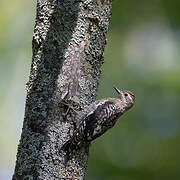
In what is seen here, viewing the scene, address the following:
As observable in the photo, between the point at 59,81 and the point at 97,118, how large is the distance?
102cm

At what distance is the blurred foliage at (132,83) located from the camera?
10.5 meters

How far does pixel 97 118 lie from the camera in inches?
241

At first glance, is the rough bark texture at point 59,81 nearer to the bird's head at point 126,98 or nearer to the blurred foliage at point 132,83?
the bird's head at point 126,98

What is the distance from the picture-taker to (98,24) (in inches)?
214

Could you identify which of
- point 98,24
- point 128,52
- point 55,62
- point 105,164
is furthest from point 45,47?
point 128,52

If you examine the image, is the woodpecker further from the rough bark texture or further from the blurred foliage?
the blurred foliage

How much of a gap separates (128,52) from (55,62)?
6.46 m

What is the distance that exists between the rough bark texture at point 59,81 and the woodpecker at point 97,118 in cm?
8

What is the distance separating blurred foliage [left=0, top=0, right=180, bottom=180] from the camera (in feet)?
34.5

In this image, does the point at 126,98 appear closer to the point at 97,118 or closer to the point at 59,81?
the point at 97,118

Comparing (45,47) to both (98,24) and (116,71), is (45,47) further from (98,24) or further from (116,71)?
(116,71)

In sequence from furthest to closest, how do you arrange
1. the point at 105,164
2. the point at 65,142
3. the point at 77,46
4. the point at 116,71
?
the point at 116,71, the point at 105,164, the point at 77,46, the point at 65,142

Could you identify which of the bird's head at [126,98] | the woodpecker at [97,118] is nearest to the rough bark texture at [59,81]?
the woodpecker at [97,118]

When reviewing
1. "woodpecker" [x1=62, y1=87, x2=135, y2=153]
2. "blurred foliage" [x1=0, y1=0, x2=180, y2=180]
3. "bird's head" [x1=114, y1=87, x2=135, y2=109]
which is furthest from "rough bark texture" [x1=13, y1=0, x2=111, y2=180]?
"blurred foliage" [x1=0, y1=0, x2=180, y2=180]
